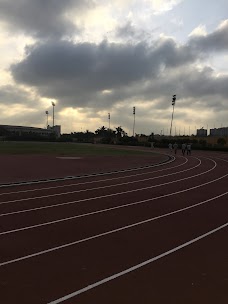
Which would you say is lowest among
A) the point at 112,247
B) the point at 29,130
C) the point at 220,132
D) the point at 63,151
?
the point at 63,151

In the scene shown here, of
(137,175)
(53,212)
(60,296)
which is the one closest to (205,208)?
(53,212)

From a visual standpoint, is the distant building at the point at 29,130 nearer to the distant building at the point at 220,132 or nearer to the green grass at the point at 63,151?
the distant building at the point at 220,132

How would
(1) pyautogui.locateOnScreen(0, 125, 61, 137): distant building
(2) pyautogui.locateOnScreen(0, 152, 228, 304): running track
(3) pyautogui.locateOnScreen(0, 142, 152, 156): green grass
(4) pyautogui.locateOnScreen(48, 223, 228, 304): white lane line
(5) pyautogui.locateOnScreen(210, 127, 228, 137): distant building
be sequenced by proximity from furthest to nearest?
(1) pyautogui.locateOnScreen(0, 125, 61, 137): distant building < (5) pyautogui.locateOnScreen(210, 127, 228, 137): distant building < (3) pyautogui.locateOnScreen(0, 142, 152, 156): green grass < (2) pyautogui.locateOnScreen(0, 152, 228, 304): running track < (4) pyautogui.locateOnScreen(48, 223, 228, 304): white lane line

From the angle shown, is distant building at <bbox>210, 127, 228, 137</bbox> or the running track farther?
distant building at <bbox>210, 127, 228, 137</bbox>

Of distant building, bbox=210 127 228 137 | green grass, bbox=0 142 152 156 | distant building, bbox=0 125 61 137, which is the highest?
distant building, bbox=210 127 228 137

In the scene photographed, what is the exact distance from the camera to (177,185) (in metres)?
18.2

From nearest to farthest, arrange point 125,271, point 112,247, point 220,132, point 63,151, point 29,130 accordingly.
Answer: point 125,271 < point 112,247 < point 63,151 < point 220,132 < point 29,130

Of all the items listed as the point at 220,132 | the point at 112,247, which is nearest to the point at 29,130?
the point at 220,132

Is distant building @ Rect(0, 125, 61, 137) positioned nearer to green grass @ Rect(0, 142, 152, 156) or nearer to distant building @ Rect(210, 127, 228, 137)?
distant building @ Rect(210, 127, 228, 137)

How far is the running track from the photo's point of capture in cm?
561

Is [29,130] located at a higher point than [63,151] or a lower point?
higher

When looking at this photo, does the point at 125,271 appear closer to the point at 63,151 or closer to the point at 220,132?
the point at 63,151

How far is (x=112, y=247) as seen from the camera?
788cm

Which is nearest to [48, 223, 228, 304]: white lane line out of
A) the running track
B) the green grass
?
the running track
